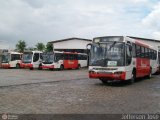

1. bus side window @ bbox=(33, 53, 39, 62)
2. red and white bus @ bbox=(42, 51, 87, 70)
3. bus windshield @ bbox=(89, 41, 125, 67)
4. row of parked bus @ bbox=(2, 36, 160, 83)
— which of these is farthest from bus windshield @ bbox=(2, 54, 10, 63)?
bus windshield @ bbox=(89, 41, 125, 67)

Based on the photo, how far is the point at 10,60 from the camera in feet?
157

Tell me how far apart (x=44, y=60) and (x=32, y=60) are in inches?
113

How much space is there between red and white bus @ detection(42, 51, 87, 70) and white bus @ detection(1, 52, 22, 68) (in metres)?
8.70

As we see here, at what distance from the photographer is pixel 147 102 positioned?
12102mm

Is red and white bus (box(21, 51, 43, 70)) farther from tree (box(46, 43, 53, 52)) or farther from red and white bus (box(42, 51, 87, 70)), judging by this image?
tree (box(46, 43, 53, 52))

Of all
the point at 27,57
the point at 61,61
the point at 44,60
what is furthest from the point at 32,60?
the point at 61,61

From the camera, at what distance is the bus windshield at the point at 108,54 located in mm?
18156

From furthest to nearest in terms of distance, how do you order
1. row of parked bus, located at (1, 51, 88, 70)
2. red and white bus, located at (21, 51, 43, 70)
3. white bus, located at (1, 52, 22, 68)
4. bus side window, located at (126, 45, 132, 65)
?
white bus, located at (1, 52, 22, 68), red and white bus, located at (21, 51, 43, 70), row of parked bus, located at (1, 51, 88, 70), bus side window, located at (126, 45, 132, 65)

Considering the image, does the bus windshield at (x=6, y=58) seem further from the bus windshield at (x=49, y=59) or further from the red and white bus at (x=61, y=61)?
the bus windshield at (x=49, y=59)

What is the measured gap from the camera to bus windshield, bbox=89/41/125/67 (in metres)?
18.2

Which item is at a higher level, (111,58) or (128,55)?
(128,55)

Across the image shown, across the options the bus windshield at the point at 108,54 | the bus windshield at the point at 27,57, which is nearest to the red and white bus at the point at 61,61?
the bus windshield at the point at 27,57

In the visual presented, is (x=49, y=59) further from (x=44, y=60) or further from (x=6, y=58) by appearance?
(x=6, y=58)

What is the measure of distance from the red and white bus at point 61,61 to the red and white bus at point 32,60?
273 cm
